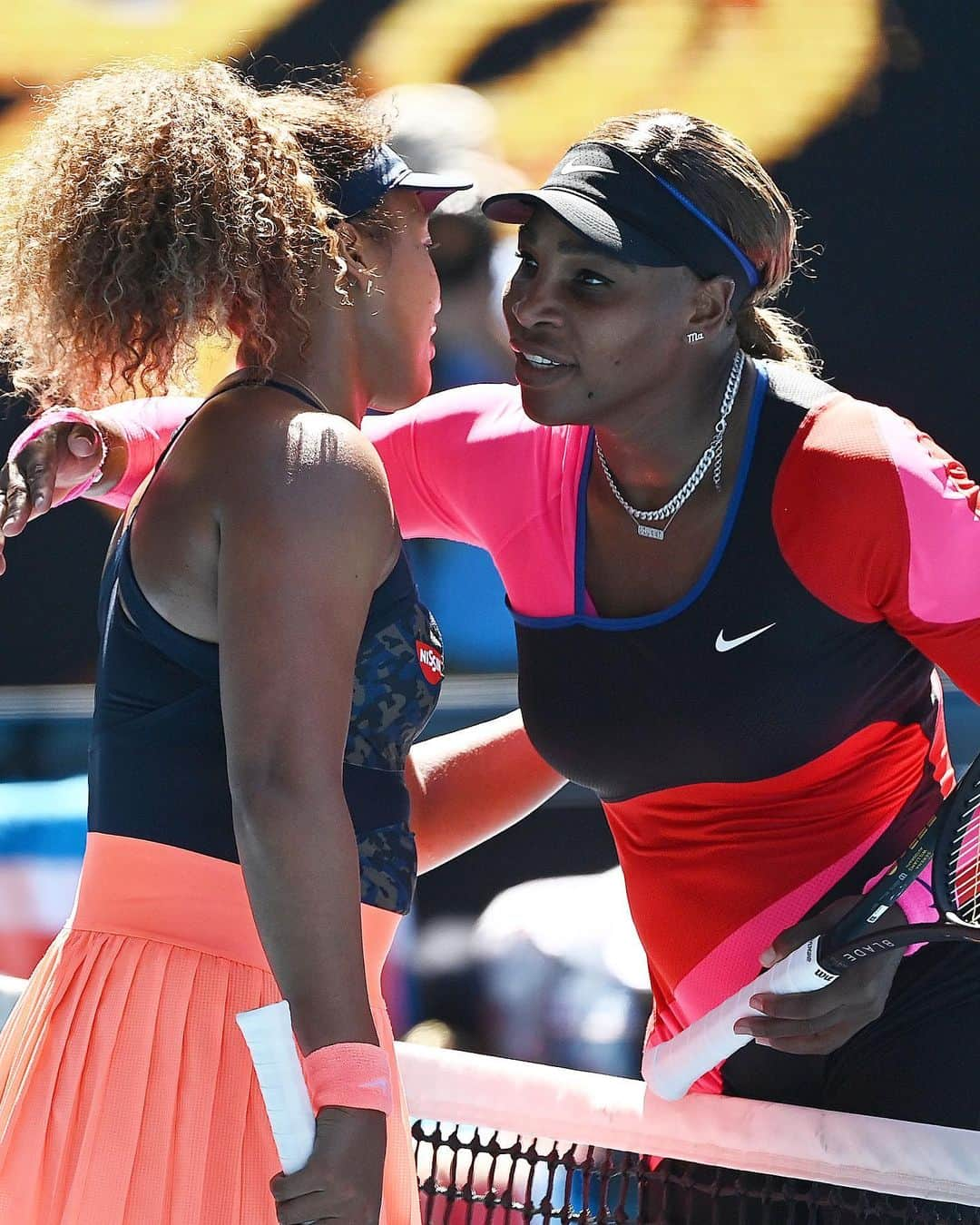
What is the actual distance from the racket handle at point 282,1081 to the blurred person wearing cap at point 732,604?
630 mm

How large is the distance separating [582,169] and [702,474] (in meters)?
0.40

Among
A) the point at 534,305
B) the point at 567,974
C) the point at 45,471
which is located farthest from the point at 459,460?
the point at 567,974

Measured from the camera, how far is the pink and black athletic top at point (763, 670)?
62.5 inches

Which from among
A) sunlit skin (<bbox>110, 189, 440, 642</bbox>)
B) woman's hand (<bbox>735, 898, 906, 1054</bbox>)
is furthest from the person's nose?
woman's hand (<bbox>735, 898, 906, 1054</bbox>)

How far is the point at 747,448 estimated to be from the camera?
1.70m

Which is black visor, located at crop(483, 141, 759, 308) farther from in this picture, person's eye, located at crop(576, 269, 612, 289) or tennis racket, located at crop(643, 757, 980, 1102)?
tennis racket, located at crop(643, 757, 980, 1102)

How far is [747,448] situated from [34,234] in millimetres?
859

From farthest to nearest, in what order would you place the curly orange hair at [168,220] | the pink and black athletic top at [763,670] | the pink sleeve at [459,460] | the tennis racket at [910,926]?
the pink sleeve at [459,460]
the pink and black athletic top at [763,670]
the tennis racket at [910,926]
the curly orange hair at [168,220]

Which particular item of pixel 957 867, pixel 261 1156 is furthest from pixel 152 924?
pixel 957 867

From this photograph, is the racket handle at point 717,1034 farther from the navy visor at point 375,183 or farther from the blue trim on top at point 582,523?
the navy visor at point 375,183

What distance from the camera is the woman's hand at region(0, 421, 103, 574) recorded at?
1.71 metres

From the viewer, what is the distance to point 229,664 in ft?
4.00

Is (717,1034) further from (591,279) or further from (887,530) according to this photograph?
(591,279)

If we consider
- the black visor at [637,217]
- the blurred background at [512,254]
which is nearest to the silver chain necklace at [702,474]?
the black visor at [637,217]
